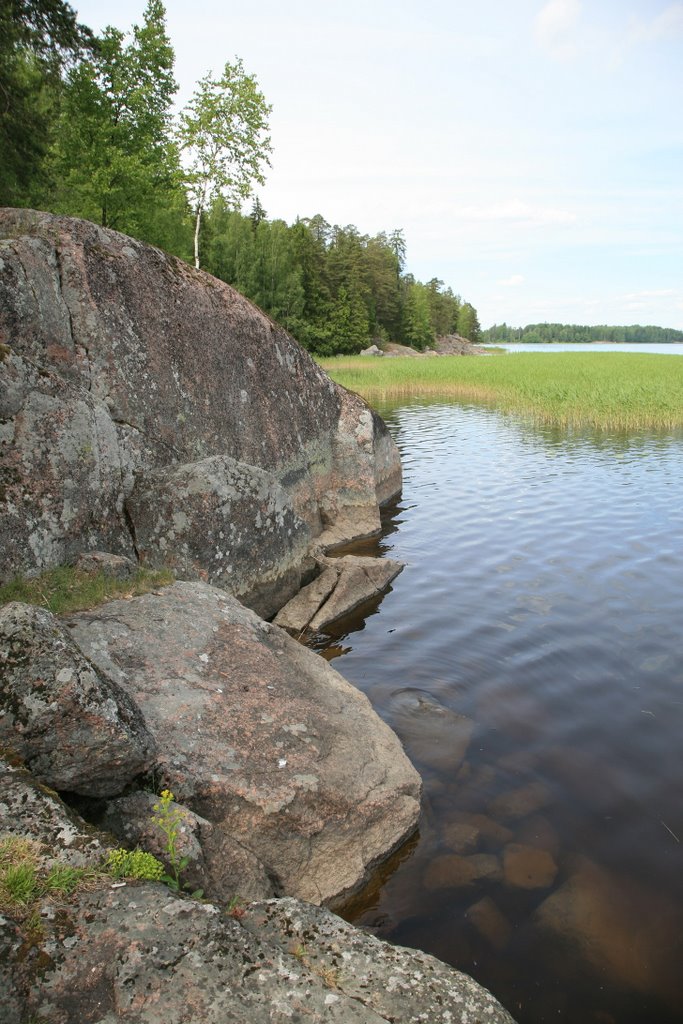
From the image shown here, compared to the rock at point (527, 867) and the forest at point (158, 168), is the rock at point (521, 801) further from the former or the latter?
the forest at point (158, 168)

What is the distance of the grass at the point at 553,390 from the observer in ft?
94.2

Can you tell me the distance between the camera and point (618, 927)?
507cm

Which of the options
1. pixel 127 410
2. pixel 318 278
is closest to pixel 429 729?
pixel 127 410

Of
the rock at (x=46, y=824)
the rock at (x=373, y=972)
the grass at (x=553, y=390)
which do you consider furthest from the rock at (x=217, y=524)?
the grass at (x=553, y=390)

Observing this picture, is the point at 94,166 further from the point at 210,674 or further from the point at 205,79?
the point at 210,674

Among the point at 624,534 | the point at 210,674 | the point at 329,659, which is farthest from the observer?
the point at 624,534

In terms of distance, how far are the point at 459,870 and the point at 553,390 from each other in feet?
104

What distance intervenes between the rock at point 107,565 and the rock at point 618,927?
4.86 m

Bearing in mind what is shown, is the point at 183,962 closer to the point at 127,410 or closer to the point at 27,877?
the point at 27,877

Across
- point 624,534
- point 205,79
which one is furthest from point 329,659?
point 205,79

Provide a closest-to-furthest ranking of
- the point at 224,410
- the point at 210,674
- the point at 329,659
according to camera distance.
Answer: the point at 210,674
the point at 329,659
the point at 224,410

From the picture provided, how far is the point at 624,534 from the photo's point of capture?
1425cm

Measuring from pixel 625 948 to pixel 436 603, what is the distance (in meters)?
6.46

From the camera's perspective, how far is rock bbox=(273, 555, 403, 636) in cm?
1003
